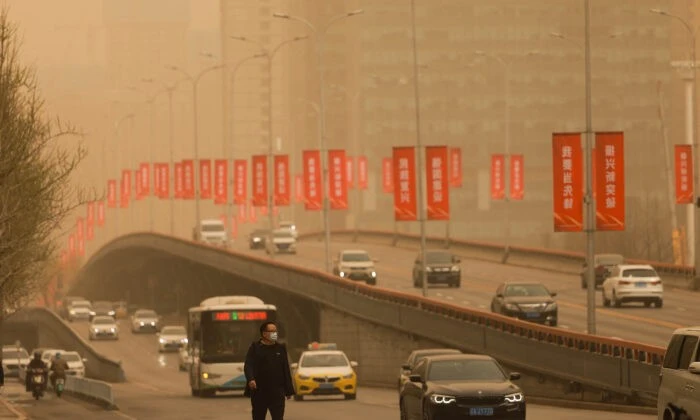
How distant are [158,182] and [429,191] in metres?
45.9

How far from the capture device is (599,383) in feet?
139

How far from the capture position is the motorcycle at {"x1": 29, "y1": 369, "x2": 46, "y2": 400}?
5734 centimetres

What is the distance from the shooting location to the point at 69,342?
4990 inches

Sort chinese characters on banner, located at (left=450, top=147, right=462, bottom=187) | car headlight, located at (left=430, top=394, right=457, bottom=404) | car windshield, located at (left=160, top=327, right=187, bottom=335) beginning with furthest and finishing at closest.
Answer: car windshield, located at (left=160, top=327, right=187, bottom=335), chinese characters on banner, located at (left=450, top=147, right=462, bottom=187), car headlight, located at (left=430, top=394, right=457, bottom=404)

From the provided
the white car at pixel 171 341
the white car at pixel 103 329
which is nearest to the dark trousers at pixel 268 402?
the white car at pixel 171 341

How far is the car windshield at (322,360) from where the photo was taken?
162 feet

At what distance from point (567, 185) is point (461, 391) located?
24.6 m

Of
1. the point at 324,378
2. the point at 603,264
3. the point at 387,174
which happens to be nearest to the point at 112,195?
the point at 387,174

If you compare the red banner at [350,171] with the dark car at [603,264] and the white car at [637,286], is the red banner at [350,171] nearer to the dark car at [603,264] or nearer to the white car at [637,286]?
the dark car at [603,264]

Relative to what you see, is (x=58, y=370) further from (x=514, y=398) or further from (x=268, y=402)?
(x=268, y=402)

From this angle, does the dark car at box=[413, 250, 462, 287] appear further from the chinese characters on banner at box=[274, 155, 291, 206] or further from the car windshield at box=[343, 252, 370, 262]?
the chinese characters on banner at box=[274, 155, 291, 206]

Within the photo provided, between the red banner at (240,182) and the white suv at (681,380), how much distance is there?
250ft

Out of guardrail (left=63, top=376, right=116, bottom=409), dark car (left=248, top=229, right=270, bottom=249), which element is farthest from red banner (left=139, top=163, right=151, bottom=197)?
guardrail (left=63, top=376, right=116, bottom=409)

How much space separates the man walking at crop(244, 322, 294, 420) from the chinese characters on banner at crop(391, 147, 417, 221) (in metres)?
48.2
